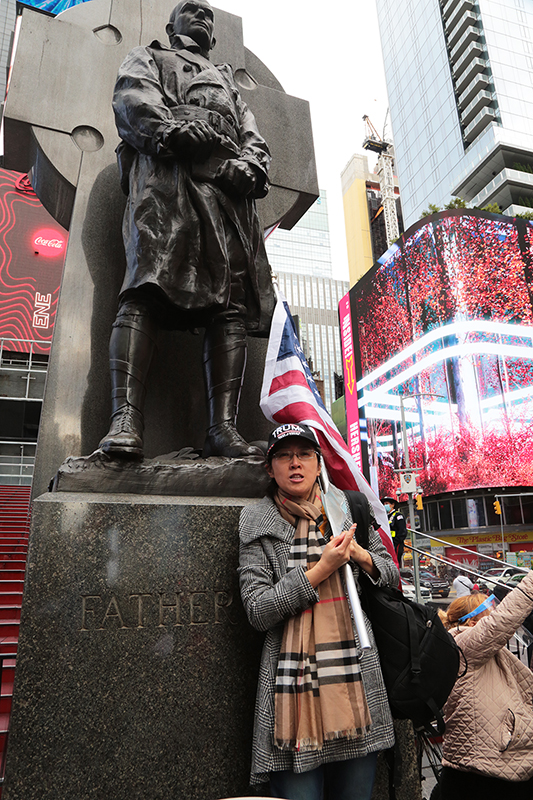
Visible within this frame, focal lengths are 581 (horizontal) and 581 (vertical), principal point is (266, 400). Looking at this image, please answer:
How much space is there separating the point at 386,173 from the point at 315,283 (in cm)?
3991

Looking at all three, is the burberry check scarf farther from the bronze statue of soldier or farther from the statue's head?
the statue's head

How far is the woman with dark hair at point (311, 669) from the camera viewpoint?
2.15 meters

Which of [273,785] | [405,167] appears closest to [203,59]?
[273,785]

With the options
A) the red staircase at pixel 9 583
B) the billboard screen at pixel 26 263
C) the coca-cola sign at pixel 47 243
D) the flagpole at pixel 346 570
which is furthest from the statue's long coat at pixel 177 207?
the coca-cola sign at pixel 47 243

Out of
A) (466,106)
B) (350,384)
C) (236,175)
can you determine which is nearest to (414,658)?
(236,175)

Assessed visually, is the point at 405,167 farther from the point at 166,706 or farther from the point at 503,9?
the point at 166,706

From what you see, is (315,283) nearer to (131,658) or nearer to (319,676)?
(131,658)

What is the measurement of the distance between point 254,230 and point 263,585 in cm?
271

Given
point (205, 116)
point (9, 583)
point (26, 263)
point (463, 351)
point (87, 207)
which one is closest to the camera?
point (205, 116)

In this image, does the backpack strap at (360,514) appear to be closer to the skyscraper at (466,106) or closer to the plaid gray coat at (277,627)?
the plaid gray coat at (277,627)

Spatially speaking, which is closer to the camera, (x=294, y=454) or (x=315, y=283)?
(x=294, y=454)

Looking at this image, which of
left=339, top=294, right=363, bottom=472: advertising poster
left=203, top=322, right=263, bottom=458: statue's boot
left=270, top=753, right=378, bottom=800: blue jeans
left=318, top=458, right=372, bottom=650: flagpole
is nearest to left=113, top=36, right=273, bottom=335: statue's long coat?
left=203, top=322, right=263, bottom=458: statue's boot

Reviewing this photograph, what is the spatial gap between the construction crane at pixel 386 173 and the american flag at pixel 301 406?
83.5m

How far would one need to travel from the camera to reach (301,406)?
3.42 metres
